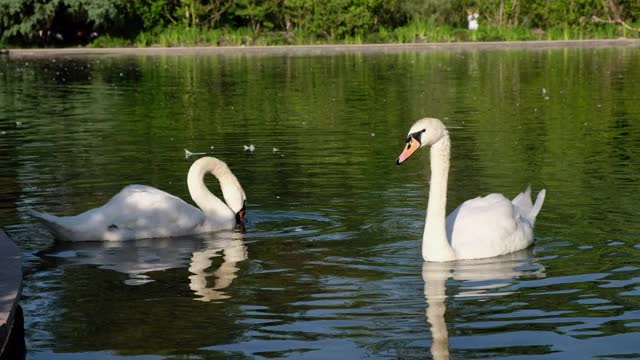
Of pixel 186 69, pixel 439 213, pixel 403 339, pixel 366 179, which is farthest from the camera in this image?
pixel 186 69

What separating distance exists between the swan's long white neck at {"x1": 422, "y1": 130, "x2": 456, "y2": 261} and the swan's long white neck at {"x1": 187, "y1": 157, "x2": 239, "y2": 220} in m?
2.98

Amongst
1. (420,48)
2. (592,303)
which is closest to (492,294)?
(592,303)

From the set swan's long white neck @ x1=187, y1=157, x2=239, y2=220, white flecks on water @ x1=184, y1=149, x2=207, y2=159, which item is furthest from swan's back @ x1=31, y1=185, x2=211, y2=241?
white flecks on water @ x1=184, y1=149, x2=207, y2=159

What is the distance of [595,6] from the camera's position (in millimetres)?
59812

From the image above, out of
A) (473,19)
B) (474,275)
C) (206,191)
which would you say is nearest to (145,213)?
(206,191)

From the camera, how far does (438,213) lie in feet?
32.7

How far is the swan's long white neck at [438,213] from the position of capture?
32.8 feet

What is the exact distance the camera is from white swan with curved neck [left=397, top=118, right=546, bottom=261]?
10031 mm

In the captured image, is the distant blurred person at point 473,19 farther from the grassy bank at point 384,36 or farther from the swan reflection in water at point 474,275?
the swan reflection in water at point 474,275

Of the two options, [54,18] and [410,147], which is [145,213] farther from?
[54,18]

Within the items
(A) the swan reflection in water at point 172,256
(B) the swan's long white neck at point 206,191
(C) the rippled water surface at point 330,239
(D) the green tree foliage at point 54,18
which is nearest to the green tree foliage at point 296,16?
(D) the green tree foliage at point 54,18

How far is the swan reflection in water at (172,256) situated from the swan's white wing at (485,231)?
1943 millimetres

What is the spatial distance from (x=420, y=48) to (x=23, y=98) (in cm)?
2689

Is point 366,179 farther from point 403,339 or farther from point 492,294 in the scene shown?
point 403,339
